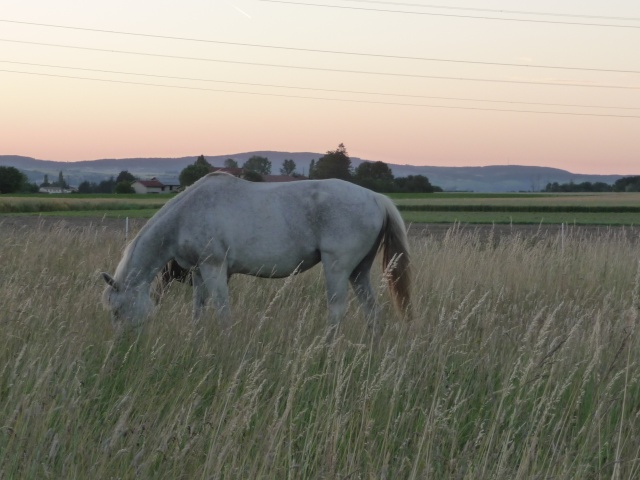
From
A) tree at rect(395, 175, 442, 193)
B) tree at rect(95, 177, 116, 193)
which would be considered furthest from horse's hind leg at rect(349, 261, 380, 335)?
tree at rect(95, 177, 116, 193)

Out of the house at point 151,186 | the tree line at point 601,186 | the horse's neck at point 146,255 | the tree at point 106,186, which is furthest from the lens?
the house at point 151,186

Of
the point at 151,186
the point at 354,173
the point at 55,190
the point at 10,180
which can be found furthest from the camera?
the point at 151,186

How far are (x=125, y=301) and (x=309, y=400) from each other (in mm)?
3090

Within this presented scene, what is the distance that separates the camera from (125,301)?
23.3 ft

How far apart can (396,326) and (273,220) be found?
2052mm

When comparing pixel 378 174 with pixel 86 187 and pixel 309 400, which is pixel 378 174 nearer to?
pixel 86 187

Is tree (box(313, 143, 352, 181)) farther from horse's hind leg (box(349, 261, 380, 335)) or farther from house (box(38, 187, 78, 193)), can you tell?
horse's hind leg (box(349, 261, 380, 335))

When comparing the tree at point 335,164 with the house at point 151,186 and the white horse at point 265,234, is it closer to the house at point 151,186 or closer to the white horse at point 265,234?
the house at point 151,186

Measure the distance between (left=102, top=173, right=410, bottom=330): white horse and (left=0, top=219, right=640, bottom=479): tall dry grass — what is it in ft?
1.30

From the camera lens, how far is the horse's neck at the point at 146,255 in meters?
7.55

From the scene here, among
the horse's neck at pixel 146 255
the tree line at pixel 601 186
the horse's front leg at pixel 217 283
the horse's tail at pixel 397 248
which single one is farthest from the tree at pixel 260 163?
the horse's front leg at pixel 217 283

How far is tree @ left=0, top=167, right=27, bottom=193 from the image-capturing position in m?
81.8

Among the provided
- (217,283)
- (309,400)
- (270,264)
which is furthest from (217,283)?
(309,400)

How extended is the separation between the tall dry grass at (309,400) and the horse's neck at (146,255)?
0.36 meters
